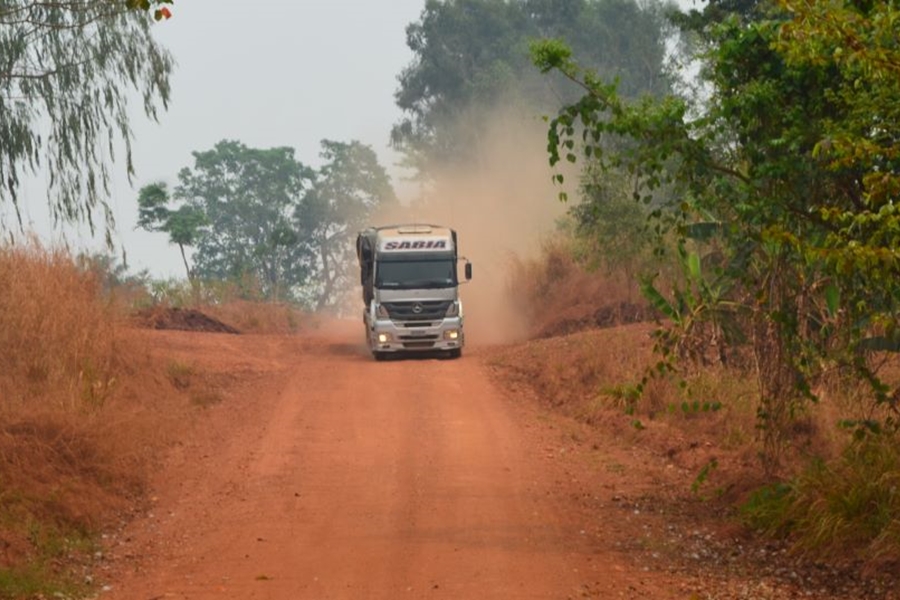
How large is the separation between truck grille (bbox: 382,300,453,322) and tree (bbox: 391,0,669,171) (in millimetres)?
44969

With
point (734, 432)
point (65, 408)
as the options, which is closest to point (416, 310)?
point (734, 432)

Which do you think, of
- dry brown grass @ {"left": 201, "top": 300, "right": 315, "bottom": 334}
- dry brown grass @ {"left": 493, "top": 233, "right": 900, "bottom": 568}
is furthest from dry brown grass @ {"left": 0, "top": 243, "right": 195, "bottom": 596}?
dry brown grass @ {"left": 201, "top": 300, "right": 315, "bottom": 334}

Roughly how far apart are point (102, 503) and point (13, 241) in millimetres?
8900

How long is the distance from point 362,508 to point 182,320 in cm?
2969

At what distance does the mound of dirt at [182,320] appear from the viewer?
139ft

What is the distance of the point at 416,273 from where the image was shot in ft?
116

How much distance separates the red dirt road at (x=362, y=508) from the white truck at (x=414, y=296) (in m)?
6.99

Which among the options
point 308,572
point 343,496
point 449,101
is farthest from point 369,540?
point 449,101

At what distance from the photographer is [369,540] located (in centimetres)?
1357

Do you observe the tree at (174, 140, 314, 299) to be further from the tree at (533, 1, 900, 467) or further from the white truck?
the tree at (533, 1, 900, 467)

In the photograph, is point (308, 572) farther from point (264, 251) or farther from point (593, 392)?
point (264, 251)

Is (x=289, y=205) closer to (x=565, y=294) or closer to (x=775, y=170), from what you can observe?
(x=565, y=294)

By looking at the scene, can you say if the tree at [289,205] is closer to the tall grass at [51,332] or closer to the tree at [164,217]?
the tree at [164,217]

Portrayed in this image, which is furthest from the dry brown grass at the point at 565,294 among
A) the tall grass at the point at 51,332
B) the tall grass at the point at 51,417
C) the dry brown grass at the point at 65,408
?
the tall grass at the point at 51,417
